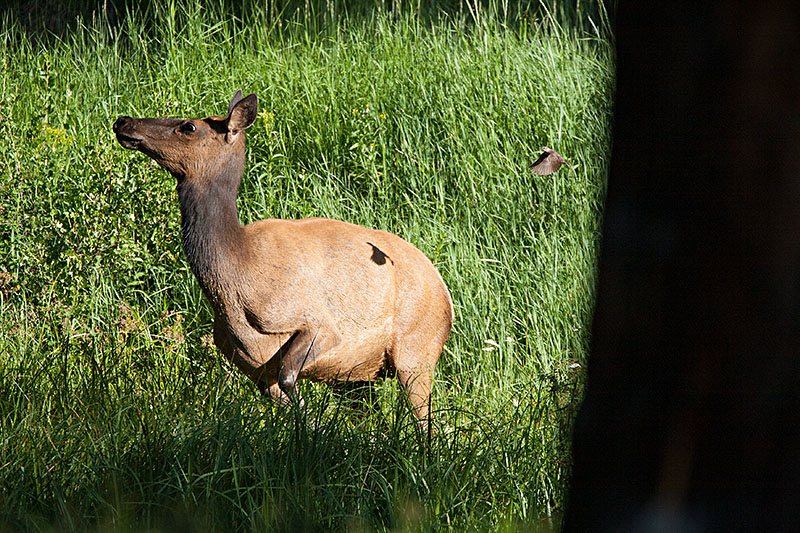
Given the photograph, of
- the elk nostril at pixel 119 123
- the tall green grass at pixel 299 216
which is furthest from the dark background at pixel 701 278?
the elk nostril at pixel 119 123

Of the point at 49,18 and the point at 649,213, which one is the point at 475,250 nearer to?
the point at 649,213

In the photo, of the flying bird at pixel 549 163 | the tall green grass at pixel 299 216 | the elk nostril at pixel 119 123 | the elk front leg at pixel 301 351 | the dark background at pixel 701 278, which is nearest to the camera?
the dark background at pixel 701 278

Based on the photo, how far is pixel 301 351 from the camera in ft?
16.3

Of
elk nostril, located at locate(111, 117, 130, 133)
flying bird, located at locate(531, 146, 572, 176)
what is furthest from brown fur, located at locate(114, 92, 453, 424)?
flying bird, located at locate(531, 146, 572, 176)

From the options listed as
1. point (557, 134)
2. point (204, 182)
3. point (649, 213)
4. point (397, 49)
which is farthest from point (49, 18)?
point (649, 213)

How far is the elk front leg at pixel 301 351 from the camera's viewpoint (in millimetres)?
4859

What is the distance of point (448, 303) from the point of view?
19.6ft

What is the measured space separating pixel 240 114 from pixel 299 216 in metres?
2.99

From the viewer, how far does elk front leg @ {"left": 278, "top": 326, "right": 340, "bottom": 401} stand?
191 inches

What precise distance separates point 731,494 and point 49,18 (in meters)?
13.1

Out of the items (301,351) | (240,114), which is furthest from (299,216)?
(301,351)

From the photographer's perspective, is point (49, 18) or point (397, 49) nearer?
point (397, 49)

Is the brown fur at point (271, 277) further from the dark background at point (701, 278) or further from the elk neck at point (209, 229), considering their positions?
the dark background at point (701, 278)

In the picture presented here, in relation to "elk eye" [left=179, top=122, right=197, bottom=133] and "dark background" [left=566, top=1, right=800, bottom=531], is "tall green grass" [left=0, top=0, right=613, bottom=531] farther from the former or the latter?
"dark background" [left=566, top=1, right=800, bottom=531]
